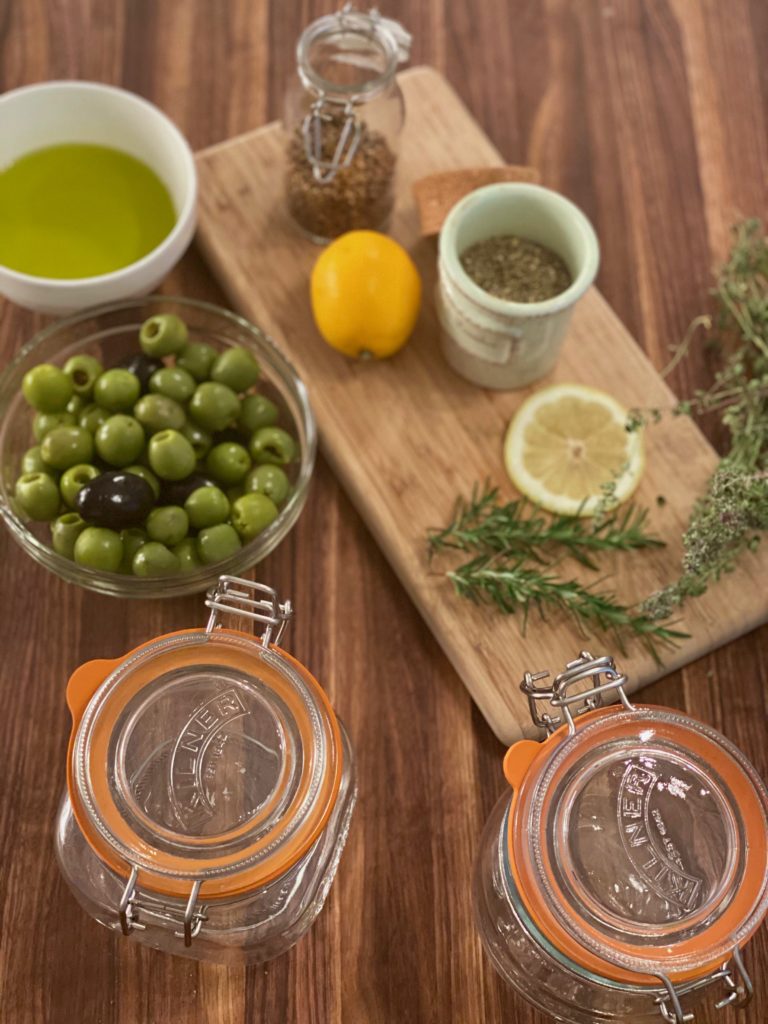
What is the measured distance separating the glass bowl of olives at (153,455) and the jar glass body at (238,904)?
0.24m

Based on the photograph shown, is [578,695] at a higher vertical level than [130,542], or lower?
higher

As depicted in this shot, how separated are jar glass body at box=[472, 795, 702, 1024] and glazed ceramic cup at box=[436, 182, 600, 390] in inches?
18.7

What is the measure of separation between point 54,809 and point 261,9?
3.53 feet

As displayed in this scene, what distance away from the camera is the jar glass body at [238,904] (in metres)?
0.95

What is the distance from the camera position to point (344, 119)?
122 cm

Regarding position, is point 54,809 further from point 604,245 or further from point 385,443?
point 604,245

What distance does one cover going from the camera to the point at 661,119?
1.45 metres

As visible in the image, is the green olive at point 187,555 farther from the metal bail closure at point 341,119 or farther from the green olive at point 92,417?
the metal bail closure at point 341,119

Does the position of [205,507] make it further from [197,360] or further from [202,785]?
[202,785]

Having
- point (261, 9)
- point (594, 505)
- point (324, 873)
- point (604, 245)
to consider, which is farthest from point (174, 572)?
point (261, 9)

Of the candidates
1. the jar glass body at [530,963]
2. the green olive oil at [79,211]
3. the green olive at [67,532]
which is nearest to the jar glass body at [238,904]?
the jar glass body at [530,963]

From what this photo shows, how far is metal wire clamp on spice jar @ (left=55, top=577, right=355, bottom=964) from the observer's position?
2.78ft

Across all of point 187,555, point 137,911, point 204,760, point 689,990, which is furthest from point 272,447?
point 689,990

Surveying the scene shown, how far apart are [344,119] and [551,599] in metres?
0.58
